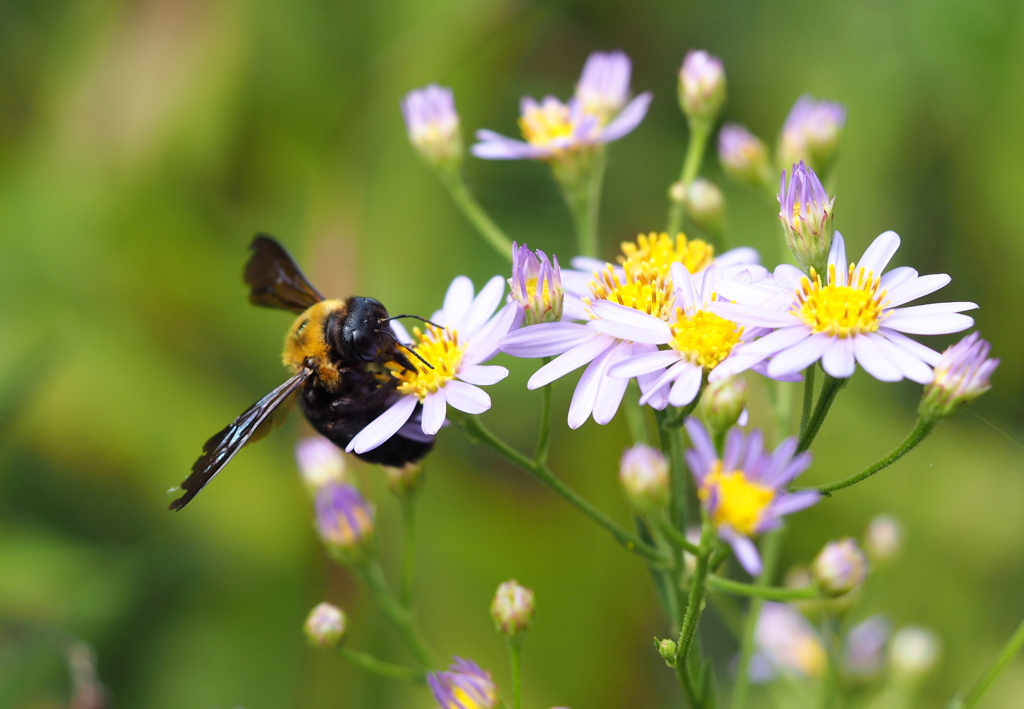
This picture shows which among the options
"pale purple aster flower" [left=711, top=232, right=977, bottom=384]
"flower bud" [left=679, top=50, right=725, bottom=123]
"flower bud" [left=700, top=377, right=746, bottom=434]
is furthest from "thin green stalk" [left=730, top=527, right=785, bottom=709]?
"flower bud" [left=679, top=50, right=725, bottom=123]

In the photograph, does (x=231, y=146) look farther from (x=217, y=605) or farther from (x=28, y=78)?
(x=217, y=605)

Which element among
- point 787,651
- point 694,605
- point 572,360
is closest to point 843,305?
point 572,360

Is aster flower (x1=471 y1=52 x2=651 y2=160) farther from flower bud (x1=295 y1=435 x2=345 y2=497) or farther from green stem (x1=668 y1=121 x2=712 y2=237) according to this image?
flower bud (x1=295 y1=435 x2=345 y2=497)

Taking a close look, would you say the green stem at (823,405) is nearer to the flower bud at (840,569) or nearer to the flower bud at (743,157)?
the flower bud at (840,569)

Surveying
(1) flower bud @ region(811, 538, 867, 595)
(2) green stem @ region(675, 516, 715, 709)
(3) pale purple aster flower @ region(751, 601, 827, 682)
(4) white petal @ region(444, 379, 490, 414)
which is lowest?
(3) pale purple aster flower @ region(751, 601, 827, 682)

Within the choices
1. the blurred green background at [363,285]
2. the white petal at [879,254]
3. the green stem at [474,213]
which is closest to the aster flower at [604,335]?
the white petal at [879,254]

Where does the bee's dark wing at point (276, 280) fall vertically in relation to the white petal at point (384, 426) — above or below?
above

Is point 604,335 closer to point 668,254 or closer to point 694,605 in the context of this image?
point 668,254
